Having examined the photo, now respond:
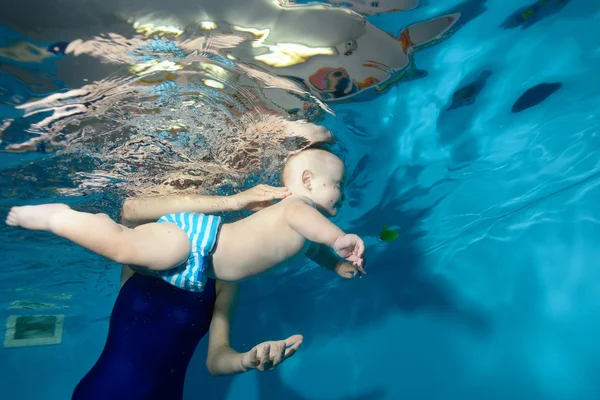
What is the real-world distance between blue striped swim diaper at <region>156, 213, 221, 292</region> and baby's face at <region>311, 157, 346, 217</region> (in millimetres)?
1508

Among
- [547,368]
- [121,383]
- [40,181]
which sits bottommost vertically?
[547,368]

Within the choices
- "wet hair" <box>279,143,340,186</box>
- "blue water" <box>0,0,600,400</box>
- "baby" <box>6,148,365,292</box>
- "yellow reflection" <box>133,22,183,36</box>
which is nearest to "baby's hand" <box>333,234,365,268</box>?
"baby" <box>6,148,365,292</box>

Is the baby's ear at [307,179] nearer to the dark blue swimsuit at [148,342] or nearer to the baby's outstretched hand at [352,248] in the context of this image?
the baby's outstretched hand at [352,248]

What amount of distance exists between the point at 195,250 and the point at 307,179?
190cm

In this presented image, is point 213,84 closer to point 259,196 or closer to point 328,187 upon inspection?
point 259,196

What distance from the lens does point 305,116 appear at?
18.7ft

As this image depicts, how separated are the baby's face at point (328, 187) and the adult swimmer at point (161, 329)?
50 cm

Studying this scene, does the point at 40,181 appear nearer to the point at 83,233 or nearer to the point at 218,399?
the point at 83,233

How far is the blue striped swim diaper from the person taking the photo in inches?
178

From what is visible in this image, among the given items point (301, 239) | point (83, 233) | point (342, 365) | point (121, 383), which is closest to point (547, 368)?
point (342, 365)

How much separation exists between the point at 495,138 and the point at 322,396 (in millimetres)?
10229

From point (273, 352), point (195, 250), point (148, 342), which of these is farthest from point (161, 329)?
point (273, 352)

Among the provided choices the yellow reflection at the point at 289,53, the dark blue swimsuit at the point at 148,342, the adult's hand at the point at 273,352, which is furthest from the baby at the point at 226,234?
the yellow reflection at the point at 289,53

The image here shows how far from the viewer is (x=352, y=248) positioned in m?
3.61
